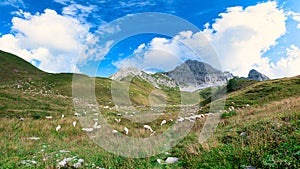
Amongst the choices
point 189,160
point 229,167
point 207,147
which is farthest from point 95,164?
point 229,167

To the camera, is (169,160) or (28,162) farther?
(28,162)

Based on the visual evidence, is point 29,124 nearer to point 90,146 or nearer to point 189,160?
point 90,146

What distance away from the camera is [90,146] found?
1074cm

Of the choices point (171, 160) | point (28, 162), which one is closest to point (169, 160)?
point (171, 160)

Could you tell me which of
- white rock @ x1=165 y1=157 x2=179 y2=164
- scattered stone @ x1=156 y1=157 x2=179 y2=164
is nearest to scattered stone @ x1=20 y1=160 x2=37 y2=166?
scattered stone @ x1=156 y1=157 x2=179 y2=164

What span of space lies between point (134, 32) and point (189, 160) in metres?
11.5

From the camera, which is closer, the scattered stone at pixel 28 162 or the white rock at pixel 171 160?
the white rock at pixel 171 160

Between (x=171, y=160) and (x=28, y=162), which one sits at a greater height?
(x=171, y=160)

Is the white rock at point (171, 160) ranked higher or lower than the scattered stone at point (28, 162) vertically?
higher

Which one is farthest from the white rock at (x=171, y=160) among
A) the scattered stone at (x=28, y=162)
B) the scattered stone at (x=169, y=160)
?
the scattered stone at (x=28, y=162)

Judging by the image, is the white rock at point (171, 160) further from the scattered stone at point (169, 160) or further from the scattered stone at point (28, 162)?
the scattered stone at point (28, 162)

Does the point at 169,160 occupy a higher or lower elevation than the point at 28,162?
higher

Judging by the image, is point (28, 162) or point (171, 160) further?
point (28, 162)

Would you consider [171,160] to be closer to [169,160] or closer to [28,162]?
[169,160]
